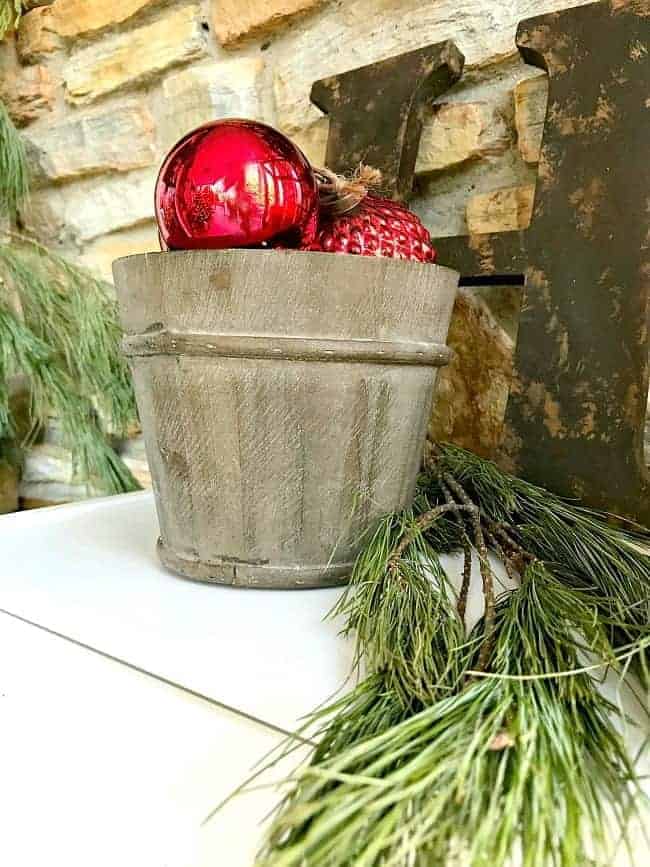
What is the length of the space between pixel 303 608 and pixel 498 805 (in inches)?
A: 11.2

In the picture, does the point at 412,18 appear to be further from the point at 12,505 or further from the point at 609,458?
the point at 12,505

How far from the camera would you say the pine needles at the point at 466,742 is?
0.23m

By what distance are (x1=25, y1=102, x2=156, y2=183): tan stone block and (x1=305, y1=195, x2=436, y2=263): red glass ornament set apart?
68 cm

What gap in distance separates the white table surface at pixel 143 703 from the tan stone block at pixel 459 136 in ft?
1.54

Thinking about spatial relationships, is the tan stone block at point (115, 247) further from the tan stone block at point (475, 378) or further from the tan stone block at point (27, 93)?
the tan stone block at point (475, 378)

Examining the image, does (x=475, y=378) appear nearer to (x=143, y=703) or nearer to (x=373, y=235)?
(x=373, y=235)

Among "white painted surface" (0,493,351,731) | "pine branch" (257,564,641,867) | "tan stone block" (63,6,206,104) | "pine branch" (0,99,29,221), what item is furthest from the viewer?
"pine branch" (0,99,29,221)

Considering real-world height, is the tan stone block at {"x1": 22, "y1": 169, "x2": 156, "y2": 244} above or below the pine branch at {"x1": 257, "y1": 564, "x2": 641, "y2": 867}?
above

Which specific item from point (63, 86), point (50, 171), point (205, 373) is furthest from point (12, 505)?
point (205, 373)

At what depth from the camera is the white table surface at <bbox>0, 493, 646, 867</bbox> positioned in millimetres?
295

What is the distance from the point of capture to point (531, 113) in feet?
2.48

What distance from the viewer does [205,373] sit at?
0.52m

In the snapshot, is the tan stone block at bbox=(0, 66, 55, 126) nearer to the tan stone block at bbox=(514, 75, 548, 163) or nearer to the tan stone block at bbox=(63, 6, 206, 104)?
the tan stone block at bbox=(63, 6, 206, 104)

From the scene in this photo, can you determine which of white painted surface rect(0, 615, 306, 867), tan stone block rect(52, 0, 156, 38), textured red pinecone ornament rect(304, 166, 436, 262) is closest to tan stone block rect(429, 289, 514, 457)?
textured red pinecone ornament rect(304, 166, 436, 262)
